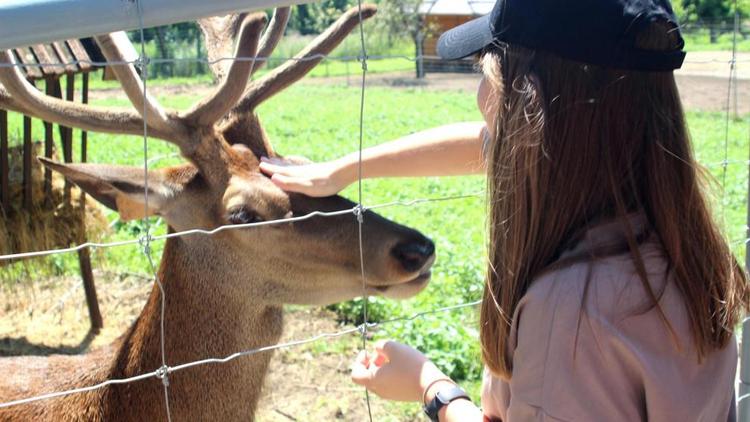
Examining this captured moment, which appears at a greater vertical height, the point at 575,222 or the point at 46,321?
the point at 575,222

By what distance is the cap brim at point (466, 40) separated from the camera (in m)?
1.75

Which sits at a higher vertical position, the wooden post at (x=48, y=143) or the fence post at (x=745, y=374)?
the wooden post at (x=48, y=143)

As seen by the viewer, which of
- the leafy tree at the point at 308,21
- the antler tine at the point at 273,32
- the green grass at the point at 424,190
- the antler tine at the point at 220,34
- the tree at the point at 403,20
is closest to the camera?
the antler tine at the point at 273,32

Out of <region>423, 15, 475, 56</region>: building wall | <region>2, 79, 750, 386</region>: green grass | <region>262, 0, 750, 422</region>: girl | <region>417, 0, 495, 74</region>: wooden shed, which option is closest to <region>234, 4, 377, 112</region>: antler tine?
<region>2, 79, 750, 386</region>: green grass

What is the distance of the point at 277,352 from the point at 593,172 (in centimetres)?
368

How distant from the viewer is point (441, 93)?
25312mm

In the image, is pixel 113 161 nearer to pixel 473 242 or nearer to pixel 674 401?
pixel 473 242

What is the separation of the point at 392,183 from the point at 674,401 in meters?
8.39

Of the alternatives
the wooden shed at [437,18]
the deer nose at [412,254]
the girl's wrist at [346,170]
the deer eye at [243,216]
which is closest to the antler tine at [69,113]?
the deer eye at [243,216]

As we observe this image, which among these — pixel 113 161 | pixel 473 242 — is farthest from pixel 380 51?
pixel 473 242

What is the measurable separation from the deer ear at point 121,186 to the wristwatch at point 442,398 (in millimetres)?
1425

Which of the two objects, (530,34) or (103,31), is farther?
(103,31)

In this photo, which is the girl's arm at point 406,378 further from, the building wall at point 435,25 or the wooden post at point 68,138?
the building wall at point 435,25

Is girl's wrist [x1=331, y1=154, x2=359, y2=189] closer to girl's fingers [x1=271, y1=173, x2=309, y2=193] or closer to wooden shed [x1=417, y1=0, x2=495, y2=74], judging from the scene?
girl's fingers [x1=271, y1=173, x2=309, y2=193]
